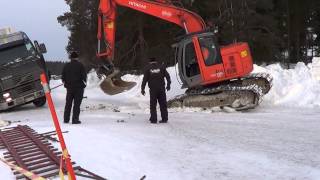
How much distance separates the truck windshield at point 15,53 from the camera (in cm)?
1945

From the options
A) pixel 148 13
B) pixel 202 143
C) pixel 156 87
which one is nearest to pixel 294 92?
pixel 148 13

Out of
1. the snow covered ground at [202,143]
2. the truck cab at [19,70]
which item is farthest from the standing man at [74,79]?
the truck cab at [19,70]

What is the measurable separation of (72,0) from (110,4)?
34741 mm

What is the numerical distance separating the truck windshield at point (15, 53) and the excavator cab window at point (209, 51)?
641cm

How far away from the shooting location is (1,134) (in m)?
12.3

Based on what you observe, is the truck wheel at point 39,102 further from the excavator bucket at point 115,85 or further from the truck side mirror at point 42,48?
the excavator bucket at point 115,85

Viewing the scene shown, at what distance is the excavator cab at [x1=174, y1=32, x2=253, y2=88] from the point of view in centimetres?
1692

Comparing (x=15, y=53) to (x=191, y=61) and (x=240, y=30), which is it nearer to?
(x=191, y=61)

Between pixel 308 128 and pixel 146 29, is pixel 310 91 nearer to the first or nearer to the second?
pixel 308 128

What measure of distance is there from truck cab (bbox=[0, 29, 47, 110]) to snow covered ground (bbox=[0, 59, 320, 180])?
2695 mm

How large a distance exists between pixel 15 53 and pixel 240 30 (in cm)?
1898

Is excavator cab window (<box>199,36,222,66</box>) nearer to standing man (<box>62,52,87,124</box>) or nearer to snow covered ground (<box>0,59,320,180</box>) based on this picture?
snow covered ground (<box>0,59,320,180</box>)

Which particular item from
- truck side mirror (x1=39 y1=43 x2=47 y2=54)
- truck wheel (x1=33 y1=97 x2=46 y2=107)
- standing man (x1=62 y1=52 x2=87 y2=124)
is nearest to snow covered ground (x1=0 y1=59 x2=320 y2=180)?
standing man (x1=62 y1=52 x2=87 y2=124)

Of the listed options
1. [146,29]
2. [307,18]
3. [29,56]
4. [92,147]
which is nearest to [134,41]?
[146,29]
